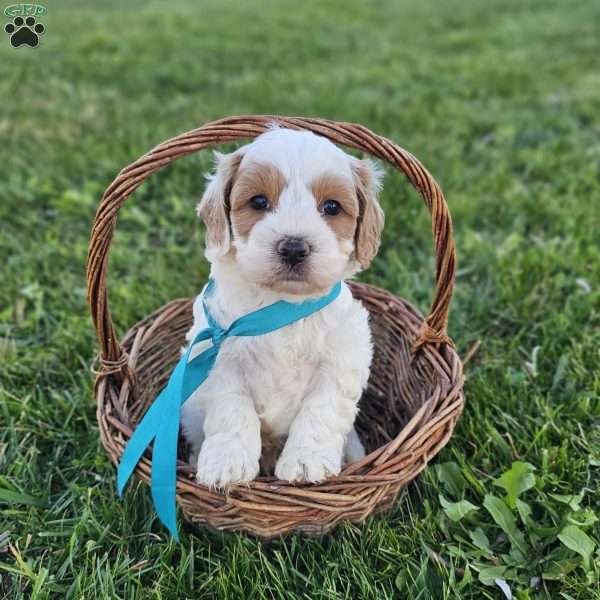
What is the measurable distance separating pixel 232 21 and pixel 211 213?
9.42 metres

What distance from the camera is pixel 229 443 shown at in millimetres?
2484

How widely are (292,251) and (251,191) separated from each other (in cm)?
39

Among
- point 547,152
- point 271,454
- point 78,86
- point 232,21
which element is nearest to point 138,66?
point 78,86

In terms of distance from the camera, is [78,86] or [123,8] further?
[123,8]

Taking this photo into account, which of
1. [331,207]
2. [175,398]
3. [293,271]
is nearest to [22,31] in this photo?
[331,207]

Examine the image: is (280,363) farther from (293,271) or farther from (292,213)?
(292,213)

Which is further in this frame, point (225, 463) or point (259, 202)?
point (259, 202)

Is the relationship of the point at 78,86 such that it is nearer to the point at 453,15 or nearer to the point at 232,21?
the point at 232,21

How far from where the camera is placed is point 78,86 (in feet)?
25.1

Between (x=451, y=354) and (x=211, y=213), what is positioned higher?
(x=211, y=213)

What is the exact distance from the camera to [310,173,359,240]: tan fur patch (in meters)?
2.59

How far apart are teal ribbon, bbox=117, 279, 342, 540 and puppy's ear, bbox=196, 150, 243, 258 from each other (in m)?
0.31

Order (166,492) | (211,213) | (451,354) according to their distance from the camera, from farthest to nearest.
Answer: (451,354), (211,213), (166,492)

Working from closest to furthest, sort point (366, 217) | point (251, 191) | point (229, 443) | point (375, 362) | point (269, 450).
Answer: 1. point (229, 443)
2. point (251, 191)
3. point (366, 217)
4. point (269, 450)
5. point (375, 362)
